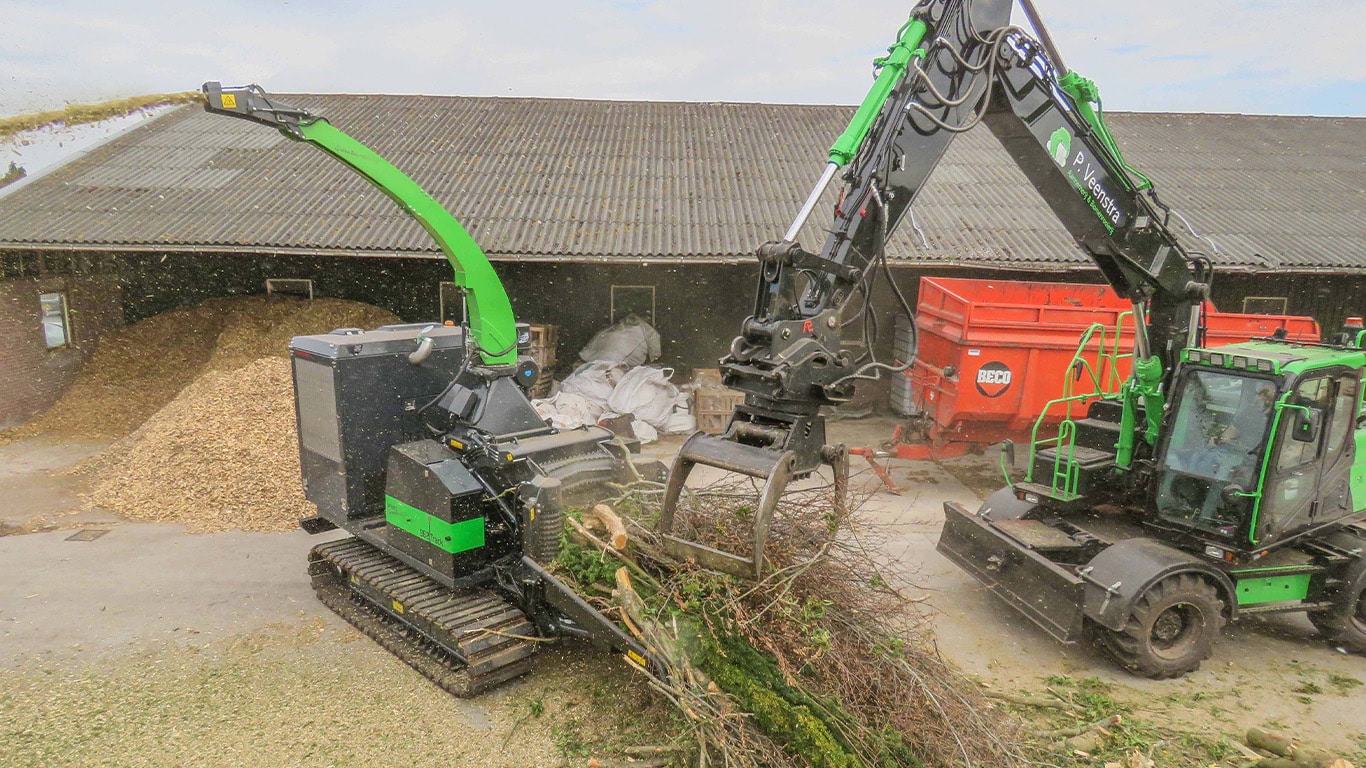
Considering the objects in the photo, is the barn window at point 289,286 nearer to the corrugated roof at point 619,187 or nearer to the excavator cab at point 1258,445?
the corrugated roof at point 619,187

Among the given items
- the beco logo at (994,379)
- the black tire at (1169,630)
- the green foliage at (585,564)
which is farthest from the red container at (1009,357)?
the green foliage at (585,564)

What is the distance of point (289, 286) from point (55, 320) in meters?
3.18

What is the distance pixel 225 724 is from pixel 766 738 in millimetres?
3163

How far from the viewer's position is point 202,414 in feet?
29.0

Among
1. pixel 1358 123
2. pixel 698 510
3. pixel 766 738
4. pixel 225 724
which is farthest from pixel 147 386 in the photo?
pixel 1358 123

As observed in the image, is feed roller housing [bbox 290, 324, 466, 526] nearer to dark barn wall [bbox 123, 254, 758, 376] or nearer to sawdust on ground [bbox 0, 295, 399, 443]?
sawdust on ground [bbox 0, 295, 399, 443]

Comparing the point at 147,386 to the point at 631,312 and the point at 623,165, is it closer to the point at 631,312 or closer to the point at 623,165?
the point at 631,312

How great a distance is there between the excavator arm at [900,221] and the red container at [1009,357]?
2.70 meters

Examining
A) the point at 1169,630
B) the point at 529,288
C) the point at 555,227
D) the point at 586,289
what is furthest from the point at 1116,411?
the point at 529,288

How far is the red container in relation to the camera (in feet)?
28.6

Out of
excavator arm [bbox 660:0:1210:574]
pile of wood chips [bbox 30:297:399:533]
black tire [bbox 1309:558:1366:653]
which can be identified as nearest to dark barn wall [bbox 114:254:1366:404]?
pile of wood chips [bbox 30:297:399:533]

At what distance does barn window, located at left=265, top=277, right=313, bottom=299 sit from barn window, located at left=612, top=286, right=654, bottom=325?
4733mm

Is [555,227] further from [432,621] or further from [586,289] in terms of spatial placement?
[432,621]

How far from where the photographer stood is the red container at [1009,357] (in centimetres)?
873
